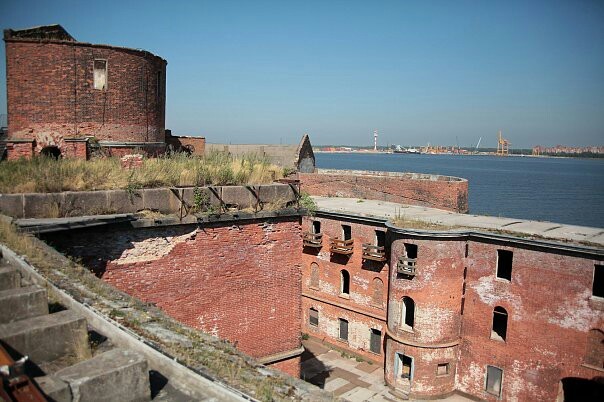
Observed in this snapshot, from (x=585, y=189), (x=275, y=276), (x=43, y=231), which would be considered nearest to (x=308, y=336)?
(x=275, y=276)

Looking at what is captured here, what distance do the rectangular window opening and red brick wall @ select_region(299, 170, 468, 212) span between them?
2054 centimetres

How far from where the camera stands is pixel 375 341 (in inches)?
897

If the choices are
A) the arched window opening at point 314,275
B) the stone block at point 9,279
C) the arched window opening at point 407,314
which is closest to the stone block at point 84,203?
the stone block at point 9,279

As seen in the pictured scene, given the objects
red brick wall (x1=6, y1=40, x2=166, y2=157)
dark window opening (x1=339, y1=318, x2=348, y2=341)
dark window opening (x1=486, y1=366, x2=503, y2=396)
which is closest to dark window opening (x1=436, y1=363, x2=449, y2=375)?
dark window opening (x1=486, y1=366, x2=503, y2=396)

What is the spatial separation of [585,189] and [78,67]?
8953 cm

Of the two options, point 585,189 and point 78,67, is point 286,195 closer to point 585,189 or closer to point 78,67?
point 78,67

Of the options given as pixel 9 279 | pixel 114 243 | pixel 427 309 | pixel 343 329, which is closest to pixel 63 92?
pixel 114 243

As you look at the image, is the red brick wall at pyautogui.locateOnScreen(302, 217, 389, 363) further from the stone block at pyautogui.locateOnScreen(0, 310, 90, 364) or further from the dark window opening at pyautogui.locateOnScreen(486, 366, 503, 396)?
the stone block at pyautogui.locateOnScreen(0, 310, 90, 364)

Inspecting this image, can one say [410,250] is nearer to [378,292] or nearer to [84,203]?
[378,292]

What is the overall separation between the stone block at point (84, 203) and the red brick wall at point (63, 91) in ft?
17.7

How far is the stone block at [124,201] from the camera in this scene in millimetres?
8297

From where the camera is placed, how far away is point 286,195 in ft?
34.3

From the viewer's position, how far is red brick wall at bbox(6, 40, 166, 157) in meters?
12.5

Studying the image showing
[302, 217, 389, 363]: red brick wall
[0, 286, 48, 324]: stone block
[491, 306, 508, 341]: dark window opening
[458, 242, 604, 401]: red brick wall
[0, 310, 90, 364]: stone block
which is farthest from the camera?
[302, 217, 389, 363]: red brick wall
